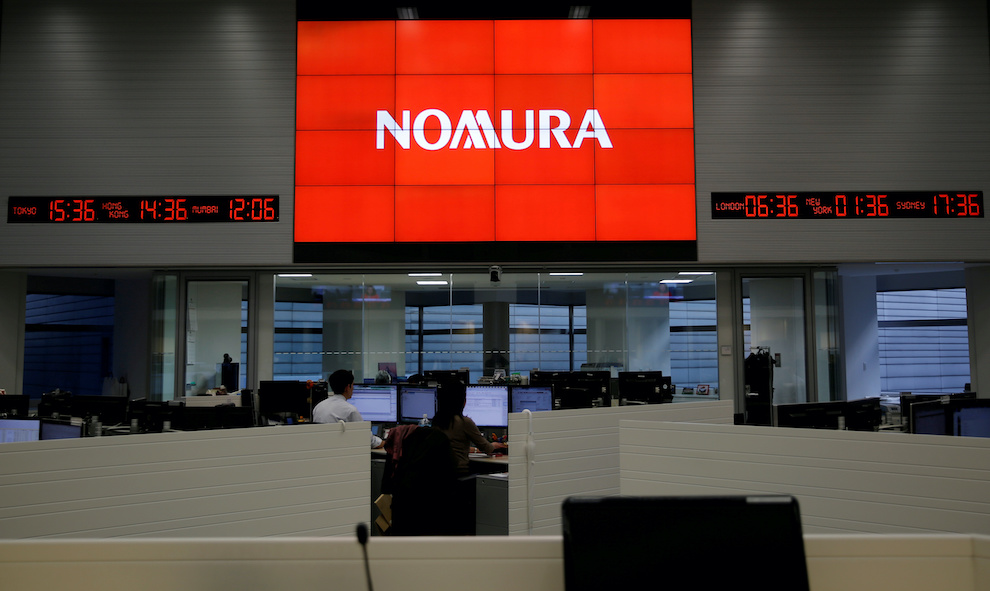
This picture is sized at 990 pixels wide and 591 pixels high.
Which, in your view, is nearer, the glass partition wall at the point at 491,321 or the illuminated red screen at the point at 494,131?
the illuminated red screen at the point at 494,131

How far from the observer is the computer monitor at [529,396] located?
5648 millimetres

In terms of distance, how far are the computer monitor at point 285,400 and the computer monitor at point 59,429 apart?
2.44m

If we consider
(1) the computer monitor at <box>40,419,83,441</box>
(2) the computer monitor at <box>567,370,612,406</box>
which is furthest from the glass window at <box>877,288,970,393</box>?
(1) the computer monitor at <box>40,419,83,441</box>

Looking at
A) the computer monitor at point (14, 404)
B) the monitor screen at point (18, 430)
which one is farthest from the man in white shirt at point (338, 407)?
the computer monitor at point (14, 404)

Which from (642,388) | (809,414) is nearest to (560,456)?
(809,414)

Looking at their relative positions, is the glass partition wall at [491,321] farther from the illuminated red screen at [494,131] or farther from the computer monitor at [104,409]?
the computer monitor at [104,409]

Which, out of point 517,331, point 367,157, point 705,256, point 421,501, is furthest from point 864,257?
point 421,501

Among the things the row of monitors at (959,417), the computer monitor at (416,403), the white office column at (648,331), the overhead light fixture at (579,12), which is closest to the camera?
the row of monitors at (959,417)

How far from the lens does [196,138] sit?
7664 millimetres

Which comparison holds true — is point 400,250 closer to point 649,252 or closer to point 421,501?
point 649,252

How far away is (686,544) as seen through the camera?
994 mm

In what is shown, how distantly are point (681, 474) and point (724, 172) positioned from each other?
18.0 feet

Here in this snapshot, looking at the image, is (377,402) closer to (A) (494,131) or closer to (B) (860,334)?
(A) (494,131)

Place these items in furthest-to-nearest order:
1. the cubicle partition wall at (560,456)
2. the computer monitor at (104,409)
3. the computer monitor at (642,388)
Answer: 1. the computer monitor at (642,388)
2. the computer monitor at (104,409)
3. the cubicle partition wall at (560,456)
